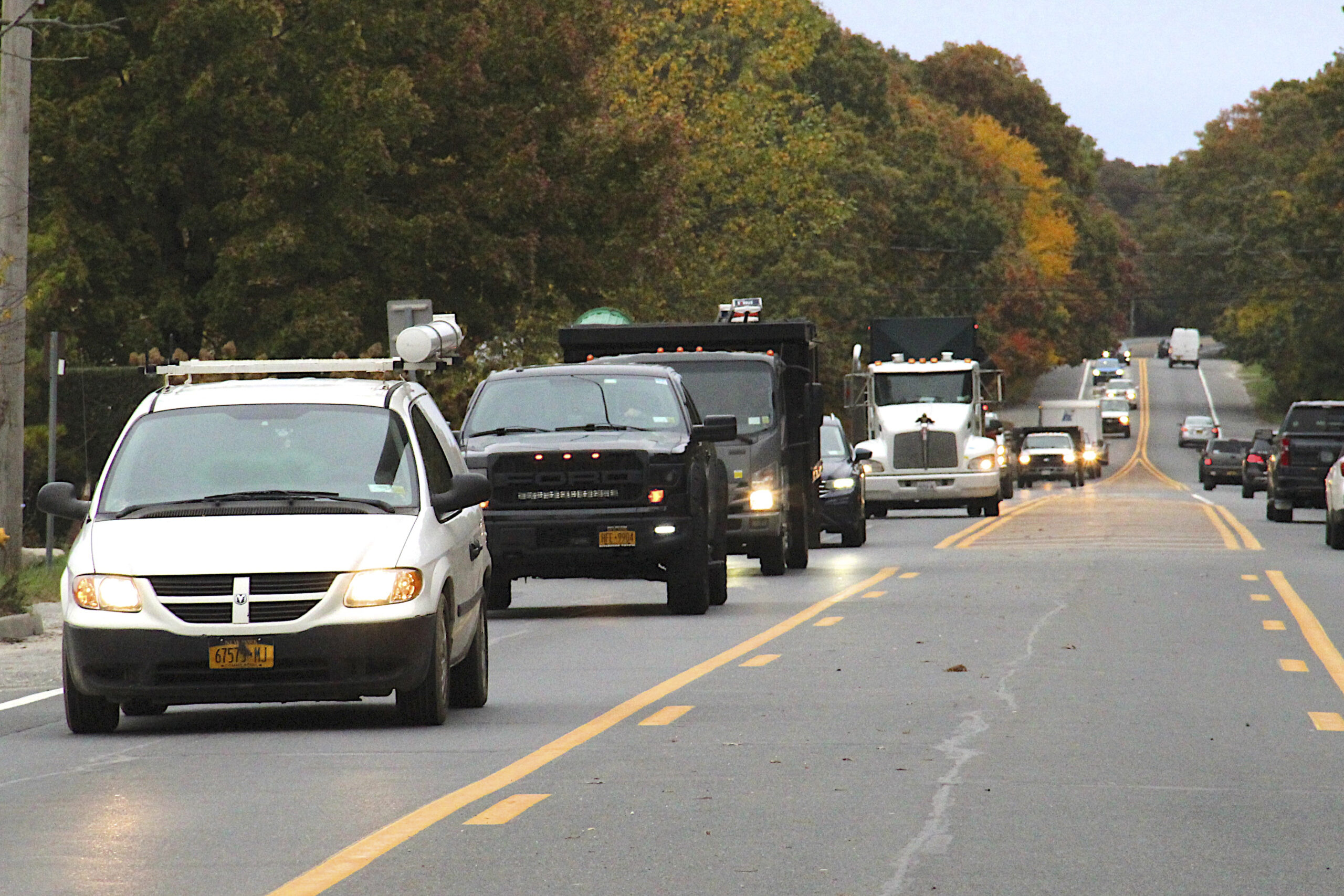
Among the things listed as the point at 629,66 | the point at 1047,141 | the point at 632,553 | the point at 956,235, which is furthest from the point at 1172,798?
the point at 1047,141

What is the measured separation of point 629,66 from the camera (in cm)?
6625

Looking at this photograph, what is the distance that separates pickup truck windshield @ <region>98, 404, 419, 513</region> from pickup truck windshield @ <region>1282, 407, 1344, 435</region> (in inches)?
1139

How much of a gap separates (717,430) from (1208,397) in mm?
133187

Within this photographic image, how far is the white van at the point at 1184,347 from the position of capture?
16462cm

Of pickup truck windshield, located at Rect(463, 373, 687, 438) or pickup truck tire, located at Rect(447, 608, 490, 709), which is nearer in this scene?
pickup truck tire, located at Rect(447, 608, 490, 709)

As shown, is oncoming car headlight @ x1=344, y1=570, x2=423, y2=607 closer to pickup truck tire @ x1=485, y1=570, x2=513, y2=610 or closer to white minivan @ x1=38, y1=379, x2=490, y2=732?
white minivan @ x1=38, y1=379, x2=490, y2=732

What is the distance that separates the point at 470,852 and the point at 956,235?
3813 inches

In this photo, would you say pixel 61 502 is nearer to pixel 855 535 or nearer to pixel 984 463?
pixel 855 535

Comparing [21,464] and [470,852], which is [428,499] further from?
[21,464]

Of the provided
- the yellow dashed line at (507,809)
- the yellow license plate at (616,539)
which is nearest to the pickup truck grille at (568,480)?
the yellow license plate at (616,539)

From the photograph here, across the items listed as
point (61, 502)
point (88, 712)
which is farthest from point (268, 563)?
point (61, 502)

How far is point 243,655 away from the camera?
1138 cm

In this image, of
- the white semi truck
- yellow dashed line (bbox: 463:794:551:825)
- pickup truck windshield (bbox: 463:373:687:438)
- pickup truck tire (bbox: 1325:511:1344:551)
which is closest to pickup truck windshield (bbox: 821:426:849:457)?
pickup truck tire (bbox: 1325:511:1344:551)

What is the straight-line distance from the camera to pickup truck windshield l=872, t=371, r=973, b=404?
44.8 m
